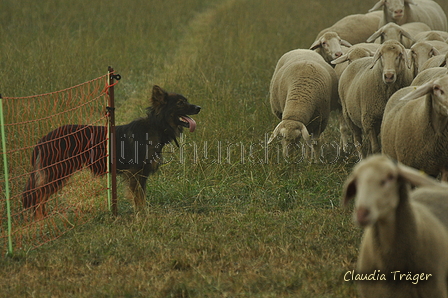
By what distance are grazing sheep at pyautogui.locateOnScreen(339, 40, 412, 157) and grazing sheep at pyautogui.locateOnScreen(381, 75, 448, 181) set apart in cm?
111

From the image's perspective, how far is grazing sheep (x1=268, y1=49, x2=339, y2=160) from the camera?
6630 mm

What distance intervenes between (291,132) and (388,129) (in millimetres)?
1418

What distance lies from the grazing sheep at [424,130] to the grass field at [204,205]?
794 mm

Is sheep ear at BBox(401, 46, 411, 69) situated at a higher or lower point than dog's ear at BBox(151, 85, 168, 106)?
higher

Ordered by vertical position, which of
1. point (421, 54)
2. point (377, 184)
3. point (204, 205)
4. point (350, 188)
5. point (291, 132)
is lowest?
point (204, 205)

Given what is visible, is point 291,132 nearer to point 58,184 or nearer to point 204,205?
point 204,205

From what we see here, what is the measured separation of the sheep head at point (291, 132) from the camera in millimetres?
6555

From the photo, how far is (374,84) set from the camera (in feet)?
21.7

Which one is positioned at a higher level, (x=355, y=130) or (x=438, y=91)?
(x=438, y=91)

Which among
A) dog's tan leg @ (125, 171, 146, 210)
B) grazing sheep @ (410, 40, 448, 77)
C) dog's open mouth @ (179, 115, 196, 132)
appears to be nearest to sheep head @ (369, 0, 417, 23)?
grazing sheep @ (410, 40, 448, 77)

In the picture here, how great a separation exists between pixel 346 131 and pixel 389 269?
5.38m

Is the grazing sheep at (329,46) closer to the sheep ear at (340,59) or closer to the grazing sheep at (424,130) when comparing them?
the sheep ear at (340,59)

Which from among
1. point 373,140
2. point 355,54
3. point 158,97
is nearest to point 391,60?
point 373,140

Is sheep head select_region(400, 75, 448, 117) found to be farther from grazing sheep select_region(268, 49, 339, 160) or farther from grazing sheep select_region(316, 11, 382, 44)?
grazing sheep select_region(316, 11, 382, 44)
